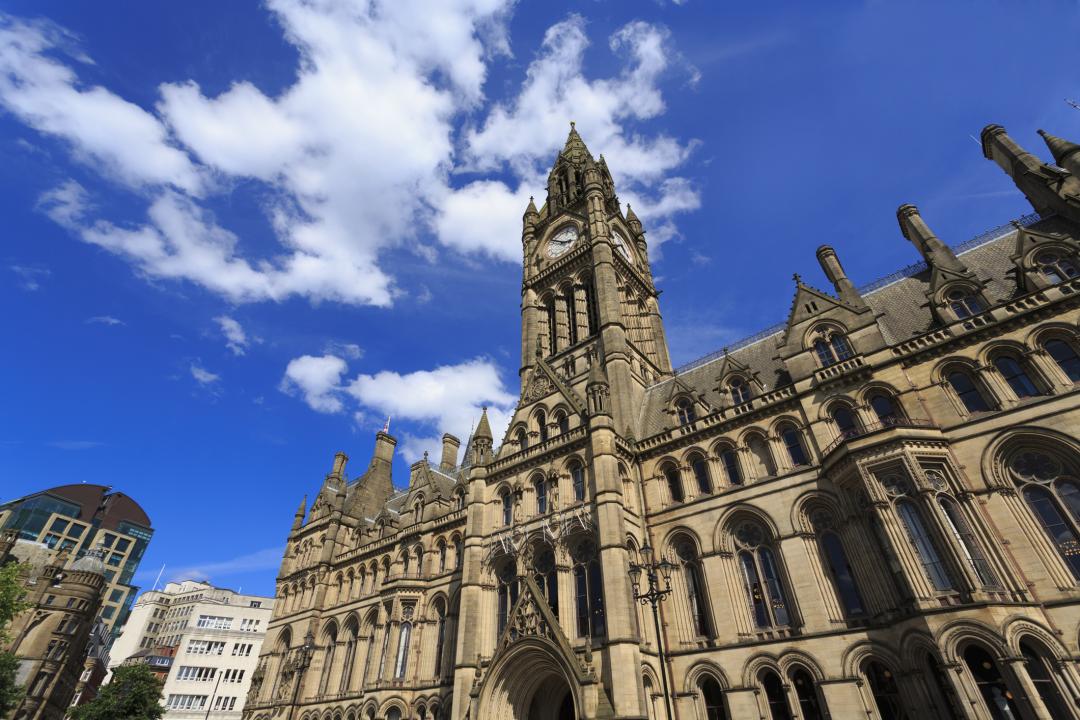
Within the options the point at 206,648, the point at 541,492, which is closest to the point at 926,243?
the point at 541,492

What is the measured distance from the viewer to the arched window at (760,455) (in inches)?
934

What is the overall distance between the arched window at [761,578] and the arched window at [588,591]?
613 cm

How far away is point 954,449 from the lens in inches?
768

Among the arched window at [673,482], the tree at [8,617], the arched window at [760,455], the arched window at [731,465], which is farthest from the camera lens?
the tree at [8,617]

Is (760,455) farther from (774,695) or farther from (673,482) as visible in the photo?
(774,695)

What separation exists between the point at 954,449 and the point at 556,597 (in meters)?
17.3

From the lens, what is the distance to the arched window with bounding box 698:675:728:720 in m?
20.6

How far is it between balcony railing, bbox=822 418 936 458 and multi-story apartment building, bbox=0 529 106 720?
57.6 meters

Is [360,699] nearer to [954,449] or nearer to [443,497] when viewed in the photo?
[443,497]

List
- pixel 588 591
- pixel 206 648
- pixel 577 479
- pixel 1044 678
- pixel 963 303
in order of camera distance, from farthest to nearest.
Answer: pixel 206 648 < pixel 577 479 < pixel 588 591 < pixel 963 303 < pixel 1044 678

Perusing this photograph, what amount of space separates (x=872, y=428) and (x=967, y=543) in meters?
5.12

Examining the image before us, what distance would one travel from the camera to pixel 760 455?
24406mm

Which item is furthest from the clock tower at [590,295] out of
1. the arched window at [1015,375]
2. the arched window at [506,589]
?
the arched window at [1015,375]

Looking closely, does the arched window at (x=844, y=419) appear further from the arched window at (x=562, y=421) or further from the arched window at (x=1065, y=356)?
the arched window at (x=562, y=421)
